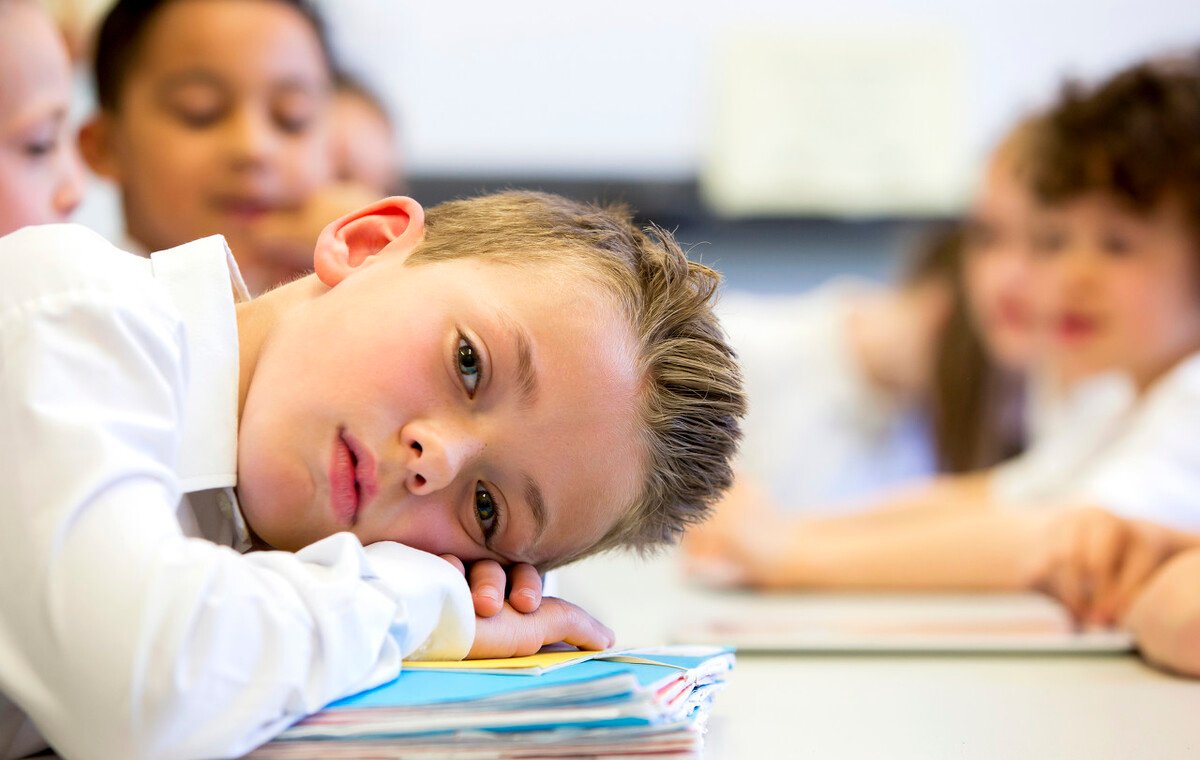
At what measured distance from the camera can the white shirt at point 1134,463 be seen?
4.93 ft

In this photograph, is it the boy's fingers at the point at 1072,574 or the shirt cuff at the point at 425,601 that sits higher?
the shirt cuff at the point at 425,601

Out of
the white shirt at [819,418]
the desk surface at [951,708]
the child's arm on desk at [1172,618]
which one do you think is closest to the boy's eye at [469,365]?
the desk surface at [951,708]

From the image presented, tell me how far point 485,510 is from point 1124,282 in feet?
4.38

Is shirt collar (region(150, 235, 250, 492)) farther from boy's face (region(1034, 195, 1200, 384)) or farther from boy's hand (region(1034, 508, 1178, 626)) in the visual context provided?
boy's face (region(1034, 195, 1200, 384))

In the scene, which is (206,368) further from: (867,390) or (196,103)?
(867,390)

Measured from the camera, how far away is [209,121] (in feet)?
4.64

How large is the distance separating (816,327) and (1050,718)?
→ 6.04 ft

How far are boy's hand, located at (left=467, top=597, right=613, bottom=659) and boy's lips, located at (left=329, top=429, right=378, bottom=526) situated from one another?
102mm

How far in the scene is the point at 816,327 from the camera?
2.61 m

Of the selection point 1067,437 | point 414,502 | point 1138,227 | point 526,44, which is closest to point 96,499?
point 414,502

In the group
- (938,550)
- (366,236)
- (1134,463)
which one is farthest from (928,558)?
(366,236)

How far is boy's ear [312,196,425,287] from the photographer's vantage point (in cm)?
79

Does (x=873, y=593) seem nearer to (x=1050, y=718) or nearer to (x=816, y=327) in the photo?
(x=1050, y=718)

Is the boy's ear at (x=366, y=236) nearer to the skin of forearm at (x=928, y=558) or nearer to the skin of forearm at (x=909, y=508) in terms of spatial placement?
the skin of forearm at (x=928, y=558)
